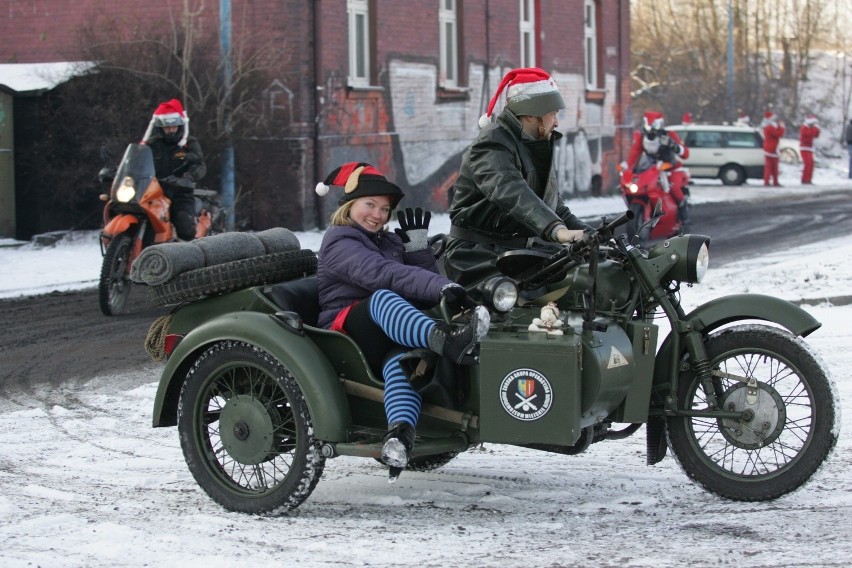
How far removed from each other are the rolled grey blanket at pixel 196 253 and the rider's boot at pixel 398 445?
1.19 m

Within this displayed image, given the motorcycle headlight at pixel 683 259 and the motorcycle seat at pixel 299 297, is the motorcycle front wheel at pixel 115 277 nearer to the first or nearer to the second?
the motorcycle seat at pixel 299 297

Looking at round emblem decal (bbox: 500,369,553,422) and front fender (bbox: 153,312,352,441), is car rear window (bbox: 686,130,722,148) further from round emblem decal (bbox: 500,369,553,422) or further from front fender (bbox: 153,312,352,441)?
round emblem decal (bbox: 500,369,553,422)

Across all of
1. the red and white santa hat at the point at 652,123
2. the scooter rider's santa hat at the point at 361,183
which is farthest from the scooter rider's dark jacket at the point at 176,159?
the scooter rider's santa hat at the point at 361,183

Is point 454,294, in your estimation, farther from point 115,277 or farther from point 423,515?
point 115,277

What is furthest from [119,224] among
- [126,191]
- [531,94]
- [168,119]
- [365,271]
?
[365,271]

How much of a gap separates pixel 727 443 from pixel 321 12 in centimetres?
1636

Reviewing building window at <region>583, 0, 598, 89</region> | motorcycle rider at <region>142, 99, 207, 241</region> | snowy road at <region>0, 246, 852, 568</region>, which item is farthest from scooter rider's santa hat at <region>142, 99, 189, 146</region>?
building window at <region>583, 0, 598, 89</region>

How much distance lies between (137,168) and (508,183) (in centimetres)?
755

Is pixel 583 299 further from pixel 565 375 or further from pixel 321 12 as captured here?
pixel 321 12

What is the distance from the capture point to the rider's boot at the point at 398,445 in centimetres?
566

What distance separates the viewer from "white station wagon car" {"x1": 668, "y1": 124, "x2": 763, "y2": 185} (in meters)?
34.2

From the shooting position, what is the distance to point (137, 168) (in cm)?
1310

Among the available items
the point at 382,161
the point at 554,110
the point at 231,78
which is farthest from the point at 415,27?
the point at 554,110

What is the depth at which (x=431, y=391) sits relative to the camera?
19.1ft
